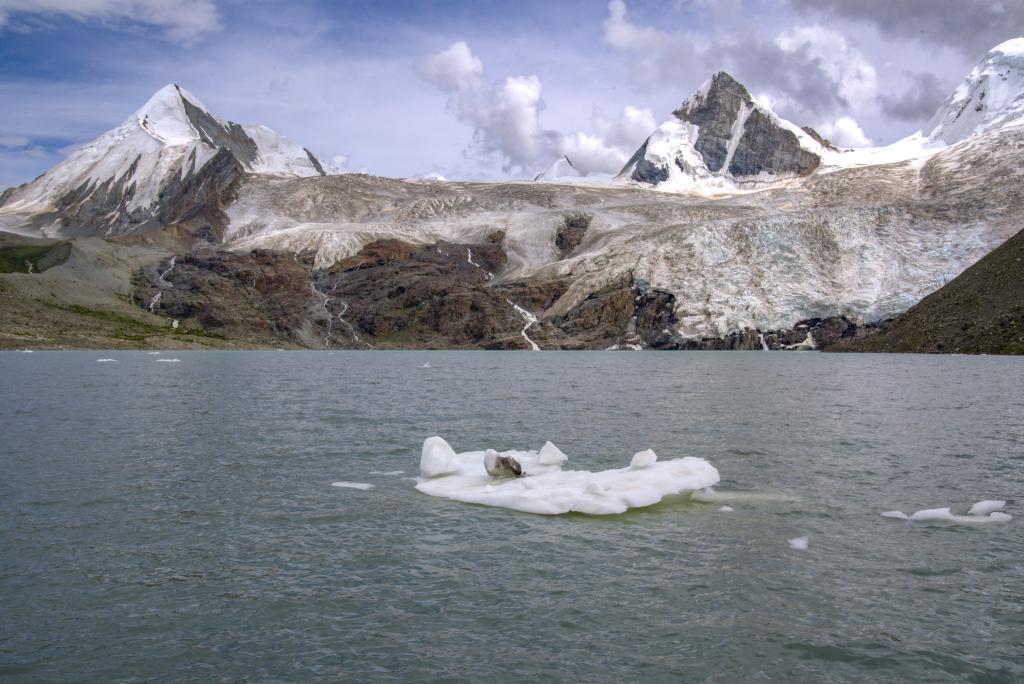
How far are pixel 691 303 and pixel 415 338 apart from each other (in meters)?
68.9

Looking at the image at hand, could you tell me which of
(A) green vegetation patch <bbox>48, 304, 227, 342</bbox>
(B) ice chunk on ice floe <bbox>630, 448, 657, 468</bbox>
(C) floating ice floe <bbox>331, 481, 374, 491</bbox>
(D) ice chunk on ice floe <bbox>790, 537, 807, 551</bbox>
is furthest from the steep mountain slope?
(A) green vegetation patch <bbox>48, 304, 227, 342</bbox>

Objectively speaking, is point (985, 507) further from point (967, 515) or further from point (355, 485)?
point (355, 485)

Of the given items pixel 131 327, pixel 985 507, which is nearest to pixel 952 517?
pixel 985 507

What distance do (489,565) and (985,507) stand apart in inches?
531

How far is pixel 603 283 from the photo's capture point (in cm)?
19488

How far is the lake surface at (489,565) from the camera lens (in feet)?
39.7

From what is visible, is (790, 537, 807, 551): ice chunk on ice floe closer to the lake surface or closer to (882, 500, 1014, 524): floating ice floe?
the lake surface

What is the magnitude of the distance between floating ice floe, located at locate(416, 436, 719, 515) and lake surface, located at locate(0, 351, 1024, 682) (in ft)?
2.73

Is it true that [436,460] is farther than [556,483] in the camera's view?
Yes

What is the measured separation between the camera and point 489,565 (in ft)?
53.6

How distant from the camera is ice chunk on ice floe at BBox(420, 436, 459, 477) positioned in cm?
2481

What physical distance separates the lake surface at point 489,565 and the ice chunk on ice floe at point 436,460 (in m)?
1.40

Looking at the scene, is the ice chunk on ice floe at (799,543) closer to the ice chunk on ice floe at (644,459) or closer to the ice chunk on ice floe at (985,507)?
the ice chunk on ice floe at (985,507)

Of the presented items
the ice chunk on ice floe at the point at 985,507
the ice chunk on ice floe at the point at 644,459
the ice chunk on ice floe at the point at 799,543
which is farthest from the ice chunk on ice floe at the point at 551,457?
the ice chunk on ice floe at the point at 985,507
